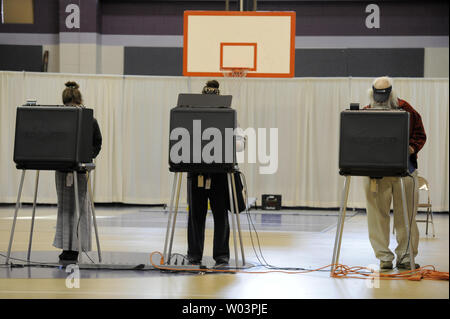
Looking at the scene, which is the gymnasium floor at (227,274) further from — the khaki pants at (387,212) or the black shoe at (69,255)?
the khaki pants at (387,212)

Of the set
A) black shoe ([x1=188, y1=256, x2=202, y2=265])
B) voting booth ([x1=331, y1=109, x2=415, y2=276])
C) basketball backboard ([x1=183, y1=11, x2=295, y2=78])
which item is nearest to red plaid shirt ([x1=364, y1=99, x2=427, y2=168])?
voting booth ([x1=331, y1=109, x2=415, y2=276])

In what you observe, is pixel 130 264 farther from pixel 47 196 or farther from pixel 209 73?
pixel 47 196

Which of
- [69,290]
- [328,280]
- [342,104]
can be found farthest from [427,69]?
[69,290]

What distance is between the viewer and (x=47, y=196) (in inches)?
372

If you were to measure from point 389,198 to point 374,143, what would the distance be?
535mm

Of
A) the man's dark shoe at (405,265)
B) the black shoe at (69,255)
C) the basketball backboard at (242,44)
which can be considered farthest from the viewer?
the basketball backboard at (242,44)

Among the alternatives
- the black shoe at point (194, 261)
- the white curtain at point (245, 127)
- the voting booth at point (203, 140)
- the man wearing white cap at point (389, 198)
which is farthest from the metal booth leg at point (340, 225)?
the white curtain at point (245, 127)

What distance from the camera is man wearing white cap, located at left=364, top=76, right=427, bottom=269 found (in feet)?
13.2

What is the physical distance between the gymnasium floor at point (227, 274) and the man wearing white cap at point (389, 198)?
0.98 feet

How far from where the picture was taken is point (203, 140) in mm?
3822

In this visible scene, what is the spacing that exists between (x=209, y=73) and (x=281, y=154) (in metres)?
2.26

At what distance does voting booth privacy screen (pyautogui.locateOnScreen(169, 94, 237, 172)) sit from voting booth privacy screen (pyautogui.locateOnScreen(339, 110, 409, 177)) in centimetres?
70

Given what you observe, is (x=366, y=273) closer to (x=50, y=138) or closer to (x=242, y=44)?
(x=50, y=138)

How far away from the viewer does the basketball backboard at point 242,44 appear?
7.66 metres
